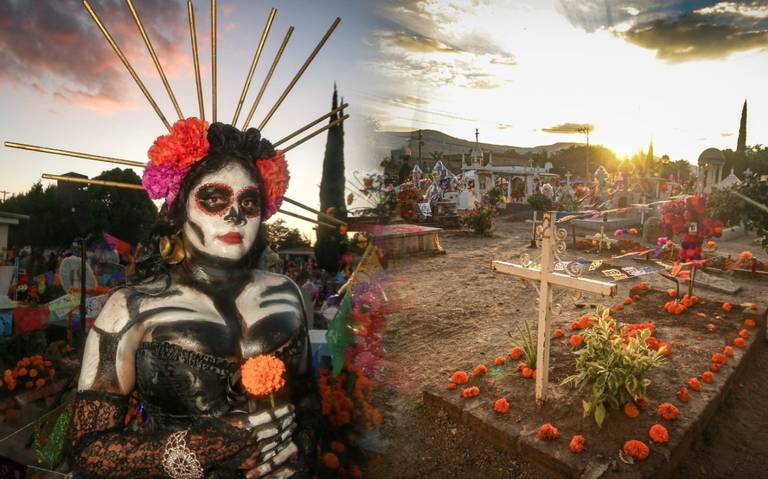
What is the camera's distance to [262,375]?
221 cm

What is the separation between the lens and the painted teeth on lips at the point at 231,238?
95.1 inches

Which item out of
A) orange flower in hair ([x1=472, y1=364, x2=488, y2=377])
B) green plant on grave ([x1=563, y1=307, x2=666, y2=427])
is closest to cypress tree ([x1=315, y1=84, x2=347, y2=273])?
orange flower in hair ([x1=472, y1=364, x2=488, y2=377])

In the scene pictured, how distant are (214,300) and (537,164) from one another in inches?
2453

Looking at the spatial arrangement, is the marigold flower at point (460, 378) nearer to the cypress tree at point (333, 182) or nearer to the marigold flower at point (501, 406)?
the marigold flower at point (501, 406)

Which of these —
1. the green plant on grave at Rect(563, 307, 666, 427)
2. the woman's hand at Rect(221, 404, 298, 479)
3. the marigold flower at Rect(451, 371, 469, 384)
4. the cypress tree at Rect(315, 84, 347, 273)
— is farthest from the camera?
the cypress tree at Rect(315, 84, 347, 273)

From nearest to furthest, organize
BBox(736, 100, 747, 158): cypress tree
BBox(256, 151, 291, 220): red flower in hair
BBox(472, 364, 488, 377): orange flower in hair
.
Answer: BBox(256, 151, 291, 220): red flower in hair, BBox(472, 364, 488, 377): orange flower in hair, BBox(736, 100, 747, 158): cypress tree

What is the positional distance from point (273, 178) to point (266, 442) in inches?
58.1

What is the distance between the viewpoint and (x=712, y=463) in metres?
4.21

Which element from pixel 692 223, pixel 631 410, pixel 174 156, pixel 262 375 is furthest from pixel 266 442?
pixel 692 223

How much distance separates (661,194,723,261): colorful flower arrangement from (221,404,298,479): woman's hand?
8.77 meters

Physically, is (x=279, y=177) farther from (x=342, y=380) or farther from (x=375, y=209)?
(x=375, y=209)

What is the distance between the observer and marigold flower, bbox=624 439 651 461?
3.72 m

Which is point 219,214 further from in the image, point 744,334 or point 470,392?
point 744,334

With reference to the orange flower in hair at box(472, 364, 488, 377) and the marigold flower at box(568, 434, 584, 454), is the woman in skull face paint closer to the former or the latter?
the marigold flower at box(568, 434, 584, 454)
